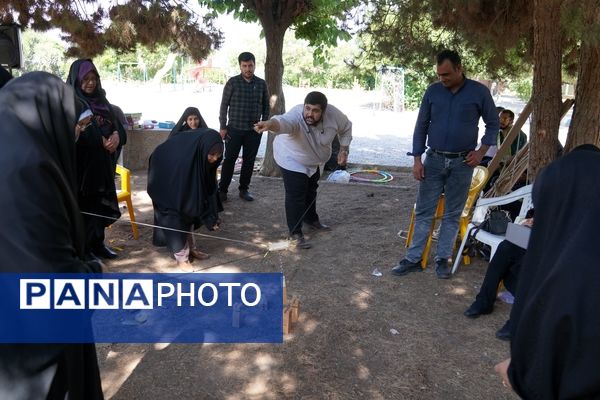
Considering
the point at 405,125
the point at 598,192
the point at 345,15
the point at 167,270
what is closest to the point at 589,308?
the point at 598,192

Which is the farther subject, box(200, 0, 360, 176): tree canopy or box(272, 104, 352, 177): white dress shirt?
box(200, 0, 360, 176): tree canopy

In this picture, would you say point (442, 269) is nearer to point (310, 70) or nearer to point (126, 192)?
point (126, 192)

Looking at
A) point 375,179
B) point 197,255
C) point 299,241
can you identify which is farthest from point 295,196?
point 375,179

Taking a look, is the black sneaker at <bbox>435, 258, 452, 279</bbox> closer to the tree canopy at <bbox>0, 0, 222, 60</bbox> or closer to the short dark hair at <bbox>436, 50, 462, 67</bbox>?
the short dark hair at <bbox>436, 50, 462, 67</bbox>

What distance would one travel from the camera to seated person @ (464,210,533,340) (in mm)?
3633

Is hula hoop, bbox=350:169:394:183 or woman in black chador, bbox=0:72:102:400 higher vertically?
woman in black chador, bbox=0:72:102:400

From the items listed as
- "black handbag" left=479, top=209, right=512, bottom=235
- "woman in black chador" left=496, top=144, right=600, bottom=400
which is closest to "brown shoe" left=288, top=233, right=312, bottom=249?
"black handbag" left=479, top=209, right=512, bottom=235

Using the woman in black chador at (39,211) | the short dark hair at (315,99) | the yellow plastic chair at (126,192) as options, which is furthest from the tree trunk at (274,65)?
the woman in black chador at (39,211)

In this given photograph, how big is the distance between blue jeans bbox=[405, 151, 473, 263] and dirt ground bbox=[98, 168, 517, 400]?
289mm

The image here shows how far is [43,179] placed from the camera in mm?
1581

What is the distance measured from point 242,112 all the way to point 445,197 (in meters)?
3.13

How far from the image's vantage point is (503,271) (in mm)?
3730

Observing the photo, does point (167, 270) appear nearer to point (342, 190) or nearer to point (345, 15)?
point (342, 190)

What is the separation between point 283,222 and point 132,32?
9.73ft
